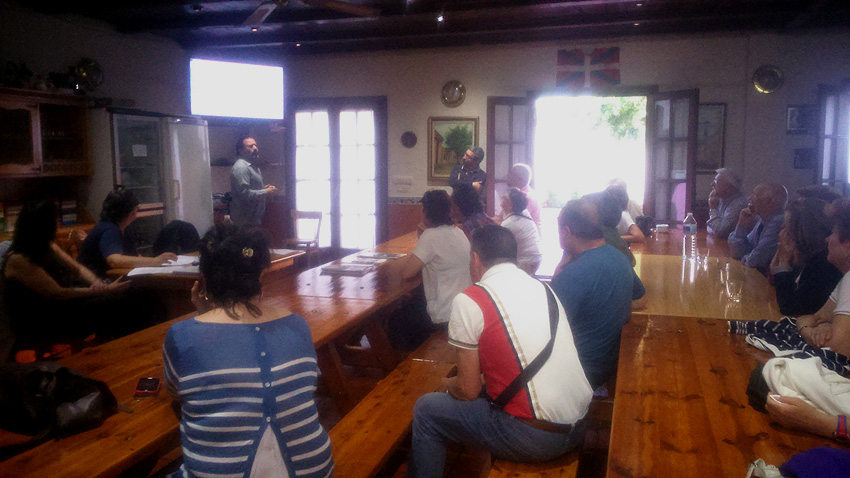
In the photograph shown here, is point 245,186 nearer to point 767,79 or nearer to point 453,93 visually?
point 453,93

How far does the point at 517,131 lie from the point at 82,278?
17.4ft

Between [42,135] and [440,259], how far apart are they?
167 inches

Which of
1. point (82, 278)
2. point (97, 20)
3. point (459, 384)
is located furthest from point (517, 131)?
point (459, 384)

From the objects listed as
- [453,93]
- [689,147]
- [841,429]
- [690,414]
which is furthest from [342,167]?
[841,429]

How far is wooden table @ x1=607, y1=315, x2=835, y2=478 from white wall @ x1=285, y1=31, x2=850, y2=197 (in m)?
5.27

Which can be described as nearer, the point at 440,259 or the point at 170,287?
the point at 440,259

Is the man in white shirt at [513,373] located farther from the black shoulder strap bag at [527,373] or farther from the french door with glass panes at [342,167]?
the french door with glass panes at [342,167]

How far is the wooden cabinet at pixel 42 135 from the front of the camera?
542cm

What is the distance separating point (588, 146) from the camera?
13141 millimetres

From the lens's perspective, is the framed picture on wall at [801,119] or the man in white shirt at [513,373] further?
the framed picture on wall at [801,119]

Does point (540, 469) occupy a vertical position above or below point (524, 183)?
below

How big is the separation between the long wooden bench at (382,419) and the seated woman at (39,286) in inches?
74.3

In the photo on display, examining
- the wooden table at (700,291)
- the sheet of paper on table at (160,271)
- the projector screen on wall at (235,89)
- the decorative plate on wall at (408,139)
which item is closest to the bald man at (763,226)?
the wooden table at (700,291)

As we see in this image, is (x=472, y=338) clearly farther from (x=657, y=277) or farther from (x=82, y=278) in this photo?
(x=82, y=278)
